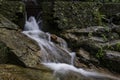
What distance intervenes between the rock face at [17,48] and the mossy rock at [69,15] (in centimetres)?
197

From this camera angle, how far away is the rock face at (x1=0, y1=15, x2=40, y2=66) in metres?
6.82

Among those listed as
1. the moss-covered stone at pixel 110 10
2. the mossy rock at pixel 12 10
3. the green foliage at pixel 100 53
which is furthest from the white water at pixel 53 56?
the moss-covered stone at pixel 110 10

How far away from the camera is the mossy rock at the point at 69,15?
31.4ft

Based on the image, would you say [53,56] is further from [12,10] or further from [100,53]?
[12,10]

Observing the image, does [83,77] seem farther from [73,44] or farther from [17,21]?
[17,21]

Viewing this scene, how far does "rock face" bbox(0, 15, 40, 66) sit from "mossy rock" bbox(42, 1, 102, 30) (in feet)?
6.46

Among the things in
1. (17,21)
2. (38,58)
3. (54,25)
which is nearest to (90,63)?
(38,58)

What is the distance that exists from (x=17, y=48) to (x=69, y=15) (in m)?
3.38

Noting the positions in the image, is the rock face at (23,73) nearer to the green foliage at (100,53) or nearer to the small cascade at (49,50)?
the small cascade at (49,50)

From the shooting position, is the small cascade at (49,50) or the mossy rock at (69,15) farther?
the mossy rock at (69,15)

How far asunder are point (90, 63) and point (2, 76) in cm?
314

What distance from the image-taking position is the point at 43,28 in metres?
9.78

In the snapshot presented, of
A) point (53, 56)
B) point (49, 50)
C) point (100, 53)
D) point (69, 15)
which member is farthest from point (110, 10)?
point (53, 56)

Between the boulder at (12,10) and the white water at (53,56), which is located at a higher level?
the boulder at (12,10)
